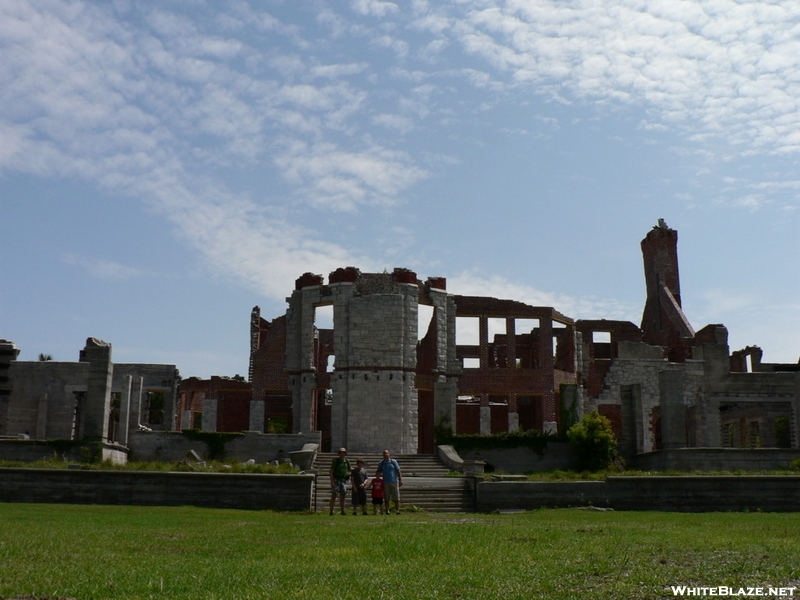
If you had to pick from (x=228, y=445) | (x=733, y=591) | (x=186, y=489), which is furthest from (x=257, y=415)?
(x=733, y=591)

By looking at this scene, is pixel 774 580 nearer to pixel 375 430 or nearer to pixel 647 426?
pixel 375 430

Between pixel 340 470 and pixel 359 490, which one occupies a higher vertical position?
pixel 340 470

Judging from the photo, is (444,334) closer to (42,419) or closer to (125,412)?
(125,412)

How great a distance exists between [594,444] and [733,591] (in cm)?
2448

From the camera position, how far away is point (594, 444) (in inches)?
1195

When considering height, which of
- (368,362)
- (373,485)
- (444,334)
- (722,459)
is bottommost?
(373,485)

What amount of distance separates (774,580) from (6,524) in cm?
1031

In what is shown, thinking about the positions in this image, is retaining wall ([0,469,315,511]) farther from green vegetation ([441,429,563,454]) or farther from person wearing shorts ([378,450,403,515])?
green vegetation ([441,429,563,454])

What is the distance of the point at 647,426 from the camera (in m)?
40.6

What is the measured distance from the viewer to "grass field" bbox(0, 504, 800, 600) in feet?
21.6

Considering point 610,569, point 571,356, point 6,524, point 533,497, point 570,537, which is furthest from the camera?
point 571,356

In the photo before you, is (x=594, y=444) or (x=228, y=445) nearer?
(x=594, y=444)

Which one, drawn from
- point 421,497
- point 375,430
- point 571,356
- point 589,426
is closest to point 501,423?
point 571,356

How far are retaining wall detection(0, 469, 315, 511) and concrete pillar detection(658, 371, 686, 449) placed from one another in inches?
621
